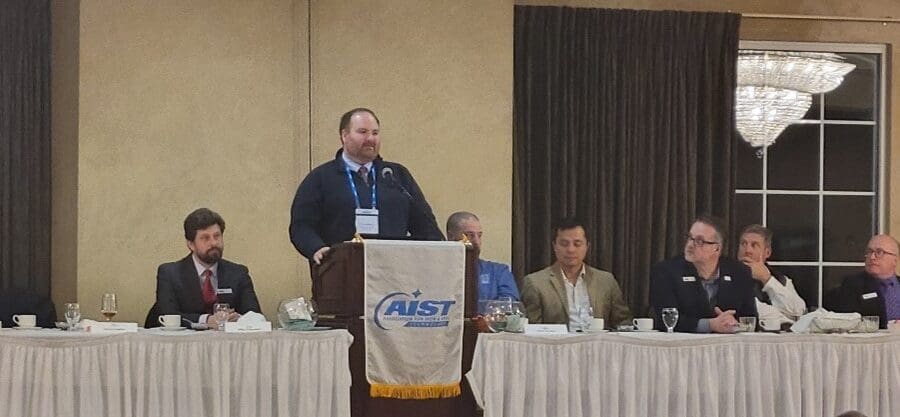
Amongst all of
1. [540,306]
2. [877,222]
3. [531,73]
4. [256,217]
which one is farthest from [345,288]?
[877,222]

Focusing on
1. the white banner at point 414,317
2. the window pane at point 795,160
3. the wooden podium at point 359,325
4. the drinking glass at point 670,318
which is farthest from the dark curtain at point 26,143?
the window pane at point 795,160

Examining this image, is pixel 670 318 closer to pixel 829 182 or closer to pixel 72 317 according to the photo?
pixel 72 317

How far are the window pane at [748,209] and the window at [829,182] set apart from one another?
14 millimetres

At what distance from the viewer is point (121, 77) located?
7.07 meters

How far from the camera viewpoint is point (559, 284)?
652 centimetres

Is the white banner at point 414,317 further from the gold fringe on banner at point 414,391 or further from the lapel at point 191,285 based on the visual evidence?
the lapel at point 191,285

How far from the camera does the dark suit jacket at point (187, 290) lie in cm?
602

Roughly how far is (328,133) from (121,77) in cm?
110

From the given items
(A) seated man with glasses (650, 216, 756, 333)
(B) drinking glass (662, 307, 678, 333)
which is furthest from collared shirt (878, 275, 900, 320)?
(B) drinking glass (662, 307, 678, 333)

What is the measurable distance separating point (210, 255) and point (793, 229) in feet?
12.4

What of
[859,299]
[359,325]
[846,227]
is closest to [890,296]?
[859,299]

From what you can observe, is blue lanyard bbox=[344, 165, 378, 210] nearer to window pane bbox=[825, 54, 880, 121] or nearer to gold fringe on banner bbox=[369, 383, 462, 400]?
gold fringe on banner bbox=[369, 383, 462, 400]

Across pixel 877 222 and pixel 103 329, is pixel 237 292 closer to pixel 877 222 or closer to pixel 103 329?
pixel 103 329

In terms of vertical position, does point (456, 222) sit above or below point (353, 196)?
below
